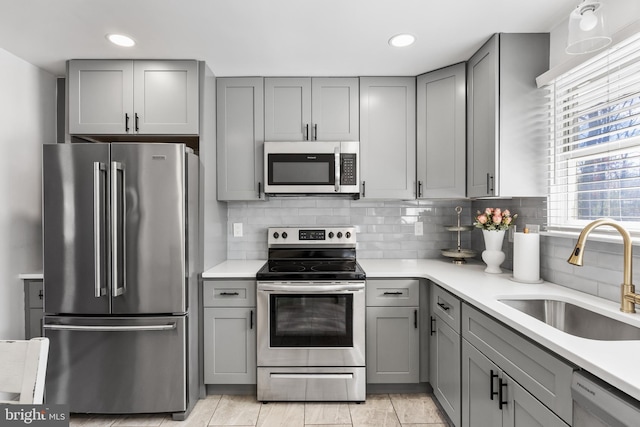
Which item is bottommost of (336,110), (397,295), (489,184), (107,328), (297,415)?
(297,415)


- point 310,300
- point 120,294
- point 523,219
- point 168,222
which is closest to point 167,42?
point 168,222

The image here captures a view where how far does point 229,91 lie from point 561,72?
2138 millimetres

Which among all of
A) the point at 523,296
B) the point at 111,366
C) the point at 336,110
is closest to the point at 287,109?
the point at 336,110

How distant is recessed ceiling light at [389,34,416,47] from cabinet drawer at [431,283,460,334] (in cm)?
152

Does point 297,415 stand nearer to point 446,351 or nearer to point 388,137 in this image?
point 446,351

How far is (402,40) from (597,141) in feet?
3.91

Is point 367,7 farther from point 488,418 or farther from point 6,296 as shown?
point 6,296

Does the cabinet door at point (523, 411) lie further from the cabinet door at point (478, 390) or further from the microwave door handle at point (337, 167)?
the microwave door handle at point (337, 167)

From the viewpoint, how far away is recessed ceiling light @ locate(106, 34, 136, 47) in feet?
6.78

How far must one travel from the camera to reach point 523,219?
2.31 meters

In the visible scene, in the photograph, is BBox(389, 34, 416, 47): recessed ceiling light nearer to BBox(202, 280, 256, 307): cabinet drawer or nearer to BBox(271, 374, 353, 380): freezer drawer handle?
BBox(202, 280, 256, 307): cabinet drawer

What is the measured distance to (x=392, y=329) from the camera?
2377 millimetres

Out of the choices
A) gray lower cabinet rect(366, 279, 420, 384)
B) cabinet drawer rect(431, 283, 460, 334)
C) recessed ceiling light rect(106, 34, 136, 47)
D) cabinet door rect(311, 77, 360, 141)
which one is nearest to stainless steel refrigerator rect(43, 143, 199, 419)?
recessed ceiling light rect(106, 34, 136, 47)

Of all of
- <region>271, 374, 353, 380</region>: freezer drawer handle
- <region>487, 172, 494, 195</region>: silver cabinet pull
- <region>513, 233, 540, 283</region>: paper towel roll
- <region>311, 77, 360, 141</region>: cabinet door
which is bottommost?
<region>271, 374, 353, 380</region>: freezer drawer handle
